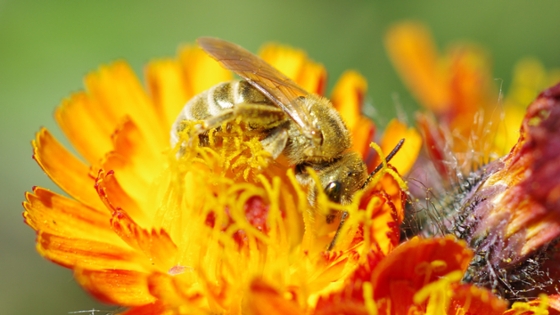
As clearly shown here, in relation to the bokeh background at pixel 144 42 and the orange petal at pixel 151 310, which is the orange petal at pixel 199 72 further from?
the orange petal at pixel 151 310

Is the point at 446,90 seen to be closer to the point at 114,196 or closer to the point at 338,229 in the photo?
the point at 338,229

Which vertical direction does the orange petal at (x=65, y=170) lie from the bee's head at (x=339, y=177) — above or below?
above

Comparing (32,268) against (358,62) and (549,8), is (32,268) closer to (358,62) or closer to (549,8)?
(358,62)

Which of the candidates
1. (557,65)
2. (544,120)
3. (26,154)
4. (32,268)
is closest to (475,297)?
(544,120)

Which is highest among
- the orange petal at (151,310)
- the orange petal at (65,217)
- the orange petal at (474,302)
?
the orange petal at (65,217)

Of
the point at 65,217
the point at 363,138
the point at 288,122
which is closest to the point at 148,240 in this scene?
the point at 65,217

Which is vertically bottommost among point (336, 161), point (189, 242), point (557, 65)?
point (557, 65)

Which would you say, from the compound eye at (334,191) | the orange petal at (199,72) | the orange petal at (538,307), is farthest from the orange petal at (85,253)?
the orange petal at (538,307)

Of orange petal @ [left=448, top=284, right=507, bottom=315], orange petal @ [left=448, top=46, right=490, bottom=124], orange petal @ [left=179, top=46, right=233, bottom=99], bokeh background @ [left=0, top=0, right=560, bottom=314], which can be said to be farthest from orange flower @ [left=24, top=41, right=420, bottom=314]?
orange petal @ [left=448, top=46, right=490, bottom=124]
